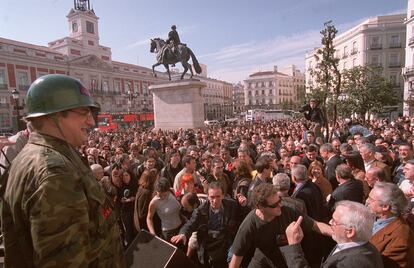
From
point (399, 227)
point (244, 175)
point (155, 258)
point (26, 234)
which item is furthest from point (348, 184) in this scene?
point (26, 234)

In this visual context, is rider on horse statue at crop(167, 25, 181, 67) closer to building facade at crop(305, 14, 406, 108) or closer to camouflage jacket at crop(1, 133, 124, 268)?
camouflage jacket at crop(1, 133, 124, 268)

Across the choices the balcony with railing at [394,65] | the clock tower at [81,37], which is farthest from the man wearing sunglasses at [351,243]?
the clock tower at [81,37]

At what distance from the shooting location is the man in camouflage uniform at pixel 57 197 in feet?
→ 4.08

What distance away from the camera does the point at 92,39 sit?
6431cm

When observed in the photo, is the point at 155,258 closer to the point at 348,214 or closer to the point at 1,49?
the point at 348,214

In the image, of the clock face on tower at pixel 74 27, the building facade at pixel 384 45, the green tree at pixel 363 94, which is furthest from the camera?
the clock face on tower at pixel 74 27

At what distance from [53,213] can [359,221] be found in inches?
83.6

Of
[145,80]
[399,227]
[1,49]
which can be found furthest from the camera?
[145,80]

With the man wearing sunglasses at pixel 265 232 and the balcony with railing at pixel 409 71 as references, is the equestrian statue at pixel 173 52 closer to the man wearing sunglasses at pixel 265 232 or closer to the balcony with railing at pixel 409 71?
the man wearing sunglasses at pixel 265 232

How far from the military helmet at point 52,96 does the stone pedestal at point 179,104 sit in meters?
17.4

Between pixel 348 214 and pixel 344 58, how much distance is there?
2353 inches

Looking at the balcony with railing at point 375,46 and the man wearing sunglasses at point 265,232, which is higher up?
the balcony with railing at point 375,46

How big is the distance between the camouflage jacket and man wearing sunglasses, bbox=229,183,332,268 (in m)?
1.53

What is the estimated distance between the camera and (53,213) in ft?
4.08
